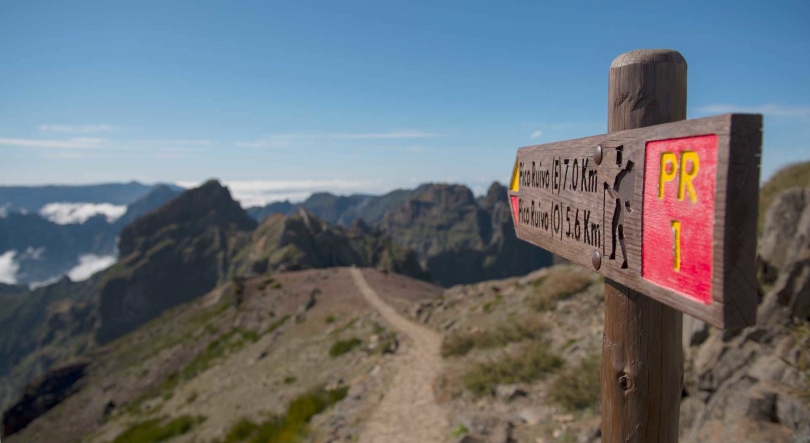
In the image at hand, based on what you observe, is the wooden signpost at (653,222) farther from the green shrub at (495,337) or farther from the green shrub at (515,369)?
the green shrub at (495,337)

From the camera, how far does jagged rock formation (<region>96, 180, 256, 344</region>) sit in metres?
152

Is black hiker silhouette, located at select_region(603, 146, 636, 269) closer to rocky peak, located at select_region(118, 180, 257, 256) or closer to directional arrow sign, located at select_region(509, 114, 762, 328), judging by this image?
directional arrow sign, located at select_region(509, 114, 762, 328)

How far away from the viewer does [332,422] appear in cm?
1093

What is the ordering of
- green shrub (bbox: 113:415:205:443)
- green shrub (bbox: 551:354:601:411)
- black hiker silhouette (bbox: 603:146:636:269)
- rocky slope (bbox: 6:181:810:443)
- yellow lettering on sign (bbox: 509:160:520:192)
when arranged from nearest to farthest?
1. black hiker silhouette (bbox: 603:146:636:269)
2. yellow lettering on sign (bbox: 509:160:520:192)
3. rocky slope (bbox: 6:181:810:443)
4. green shrub (bbox: 551:354:601:411)
5. green shrub (bbox: 113:415:205:443)

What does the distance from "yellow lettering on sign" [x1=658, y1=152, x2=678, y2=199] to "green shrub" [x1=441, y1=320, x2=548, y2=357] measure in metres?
11.4

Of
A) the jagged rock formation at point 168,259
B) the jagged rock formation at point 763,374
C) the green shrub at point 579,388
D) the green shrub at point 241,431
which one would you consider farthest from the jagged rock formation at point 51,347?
the jagged rock formation at point 763,374

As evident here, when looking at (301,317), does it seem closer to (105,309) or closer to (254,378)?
(254,378)

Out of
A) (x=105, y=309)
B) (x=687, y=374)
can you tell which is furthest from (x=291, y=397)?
(x=105, y=309)

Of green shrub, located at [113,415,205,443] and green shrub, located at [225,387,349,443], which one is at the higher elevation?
green shrub, located at [225,387,349,443]

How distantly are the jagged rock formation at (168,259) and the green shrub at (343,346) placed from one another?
137 meters

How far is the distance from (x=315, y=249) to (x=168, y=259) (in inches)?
3296

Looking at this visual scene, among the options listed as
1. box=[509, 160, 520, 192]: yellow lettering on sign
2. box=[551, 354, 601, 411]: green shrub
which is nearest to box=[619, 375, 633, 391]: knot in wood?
box=[509, 160, 520, 192]: yellow lettering on sign

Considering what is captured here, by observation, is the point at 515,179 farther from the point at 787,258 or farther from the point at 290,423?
the point at 290,423

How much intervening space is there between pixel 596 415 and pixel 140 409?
2703cm
